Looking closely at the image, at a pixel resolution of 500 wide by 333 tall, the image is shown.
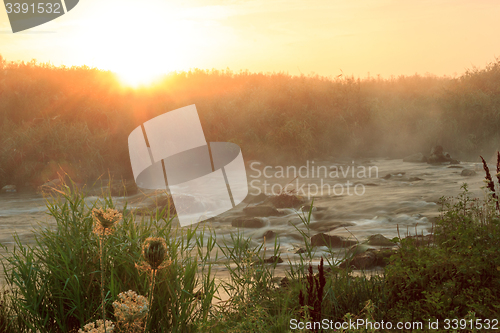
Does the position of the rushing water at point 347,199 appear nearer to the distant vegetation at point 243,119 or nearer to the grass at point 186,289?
the distant vegetation at point 243,119

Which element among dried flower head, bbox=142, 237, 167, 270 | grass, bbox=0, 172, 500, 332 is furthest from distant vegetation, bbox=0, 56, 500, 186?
dried flower head, bbox=142, 237, 167, 270

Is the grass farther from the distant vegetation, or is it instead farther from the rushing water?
the distant vegetation

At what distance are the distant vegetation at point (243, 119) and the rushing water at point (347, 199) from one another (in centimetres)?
113

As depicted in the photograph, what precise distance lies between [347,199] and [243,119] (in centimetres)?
627

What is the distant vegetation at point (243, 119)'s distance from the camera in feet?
46.3

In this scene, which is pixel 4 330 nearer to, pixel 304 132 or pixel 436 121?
pixel 304 132

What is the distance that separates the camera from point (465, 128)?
18.2 metres

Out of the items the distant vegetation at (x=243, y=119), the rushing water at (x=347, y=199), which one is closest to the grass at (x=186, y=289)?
the rushing water at (x=347, y=199)

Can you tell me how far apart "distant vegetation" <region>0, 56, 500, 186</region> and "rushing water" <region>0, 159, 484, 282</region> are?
44.5 inches

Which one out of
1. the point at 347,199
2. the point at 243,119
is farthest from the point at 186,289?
the point at 243,119

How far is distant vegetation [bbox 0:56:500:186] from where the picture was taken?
46.3ft

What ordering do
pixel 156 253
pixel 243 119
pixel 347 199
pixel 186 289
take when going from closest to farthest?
pixel 156 253
pixel 186 289
pixel 347 199
pixel 243 119

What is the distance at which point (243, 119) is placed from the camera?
16.5m

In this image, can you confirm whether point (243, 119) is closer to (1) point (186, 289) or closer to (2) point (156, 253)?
(1) point (186, 289)
